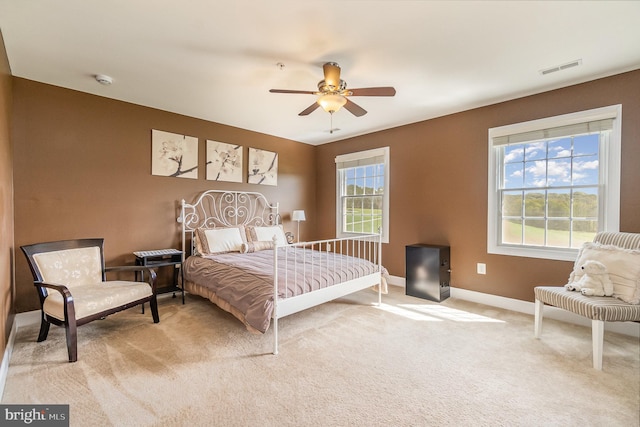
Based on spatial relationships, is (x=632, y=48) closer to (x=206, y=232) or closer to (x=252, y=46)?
(x=252, y=46)

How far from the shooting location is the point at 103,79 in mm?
2918

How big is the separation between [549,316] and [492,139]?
2.20 meters

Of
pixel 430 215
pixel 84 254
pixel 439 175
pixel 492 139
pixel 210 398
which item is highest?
pixel 492 139

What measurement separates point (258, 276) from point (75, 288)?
183 cm

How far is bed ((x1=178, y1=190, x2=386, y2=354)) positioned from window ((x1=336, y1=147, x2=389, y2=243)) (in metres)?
0.48

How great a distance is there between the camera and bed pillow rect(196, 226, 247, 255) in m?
3.77

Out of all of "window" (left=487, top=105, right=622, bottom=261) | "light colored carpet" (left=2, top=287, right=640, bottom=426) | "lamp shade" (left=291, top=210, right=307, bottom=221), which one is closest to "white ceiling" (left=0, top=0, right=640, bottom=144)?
"window" (left=487, top=105, right=622, bottom=261)

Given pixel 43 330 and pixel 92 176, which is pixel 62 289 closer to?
pixel 43 330

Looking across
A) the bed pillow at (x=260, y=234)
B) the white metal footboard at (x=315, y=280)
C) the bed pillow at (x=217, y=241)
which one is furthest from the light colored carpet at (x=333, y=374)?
the bed pillow at (x=260, y=234)

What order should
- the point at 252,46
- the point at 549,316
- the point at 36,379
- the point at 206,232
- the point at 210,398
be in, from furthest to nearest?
the point at 206,232 < the point at 549,316 < the point at 252,46 < the point at 36,379 < the point at 210,398

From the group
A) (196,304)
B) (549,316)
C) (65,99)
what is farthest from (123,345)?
(549,316)

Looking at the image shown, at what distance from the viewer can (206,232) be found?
3.86m

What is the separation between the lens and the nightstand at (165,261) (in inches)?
135

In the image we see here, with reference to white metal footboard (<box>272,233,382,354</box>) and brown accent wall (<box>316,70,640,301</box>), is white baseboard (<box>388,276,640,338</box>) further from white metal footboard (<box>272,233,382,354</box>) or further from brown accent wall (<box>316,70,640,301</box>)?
white metal footboard (<box>272,233,382,354</box>)
